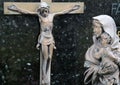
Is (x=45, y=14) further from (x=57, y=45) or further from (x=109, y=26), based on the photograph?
(x=109, y=26)

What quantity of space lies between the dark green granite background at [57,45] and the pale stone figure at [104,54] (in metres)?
0.73

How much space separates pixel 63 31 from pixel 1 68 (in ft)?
1.95

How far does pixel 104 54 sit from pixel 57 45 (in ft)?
2.79

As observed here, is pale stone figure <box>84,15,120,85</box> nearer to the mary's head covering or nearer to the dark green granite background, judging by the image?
the mary's head covering

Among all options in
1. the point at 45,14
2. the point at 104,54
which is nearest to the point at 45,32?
the point at 45,14

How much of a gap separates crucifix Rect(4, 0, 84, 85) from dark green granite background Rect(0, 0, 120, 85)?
0.17 feet

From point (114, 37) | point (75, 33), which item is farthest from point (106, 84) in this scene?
point (75, 33)

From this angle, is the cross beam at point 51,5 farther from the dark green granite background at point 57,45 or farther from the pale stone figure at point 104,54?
the pale stone figure at point 104,54

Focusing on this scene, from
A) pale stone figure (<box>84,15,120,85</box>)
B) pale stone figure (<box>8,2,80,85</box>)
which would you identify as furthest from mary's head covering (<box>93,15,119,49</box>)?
pale stone figure (<box>8,2,80,85</box>)

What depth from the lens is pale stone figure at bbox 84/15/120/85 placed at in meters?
5.76

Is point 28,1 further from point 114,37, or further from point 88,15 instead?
point 114,37

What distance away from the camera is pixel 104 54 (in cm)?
582

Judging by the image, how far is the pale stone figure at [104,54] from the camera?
576 centimetres

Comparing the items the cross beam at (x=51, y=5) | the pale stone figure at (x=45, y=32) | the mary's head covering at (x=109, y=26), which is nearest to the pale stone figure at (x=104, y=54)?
the mary's head covering at (x=109, y=26)
